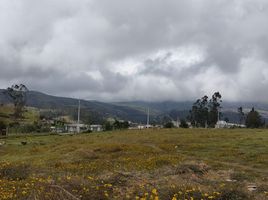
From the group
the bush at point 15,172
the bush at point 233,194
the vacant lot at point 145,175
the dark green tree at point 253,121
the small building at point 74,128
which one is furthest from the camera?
the dark green tree at point 253,121

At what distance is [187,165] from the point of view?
84.2ft

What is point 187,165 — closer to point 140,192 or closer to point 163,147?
point 140,192

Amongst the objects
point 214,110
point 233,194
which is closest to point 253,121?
point 214,110

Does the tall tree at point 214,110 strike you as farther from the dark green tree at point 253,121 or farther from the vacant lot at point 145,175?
the vacant lot at point 145,175

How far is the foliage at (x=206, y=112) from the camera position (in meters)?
153

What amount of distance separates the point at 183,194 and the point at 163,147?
3033 cm

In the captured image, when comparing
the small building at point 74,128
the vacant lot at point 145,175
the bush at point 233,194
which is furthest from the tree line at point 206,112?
the bush at point 233,194

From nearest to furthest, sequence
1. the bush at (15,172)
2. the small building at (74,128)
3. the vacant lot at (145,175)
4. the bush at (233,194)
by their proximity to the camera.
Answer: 1. the vacant lot at (145,175)
2. the bush at (233,194)
3. the bush at (15,172)
4. the small building at (74,128)

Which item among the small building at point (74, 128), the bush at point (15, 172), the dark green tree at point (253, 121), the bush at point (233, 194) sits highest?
the dark green tree at point (253, 121)

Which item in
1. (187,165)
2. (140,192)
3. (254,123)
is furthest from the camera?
(254,123)

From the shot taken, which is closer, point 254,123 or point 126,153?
point 126,153

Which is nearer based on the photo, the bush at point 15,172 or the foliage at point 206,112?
the bush at point 15,172

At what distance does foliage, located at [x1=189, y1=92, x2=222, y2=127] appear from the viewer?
503 ft

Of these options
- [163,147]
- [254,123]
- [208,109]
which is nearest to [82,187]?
[163,147]
